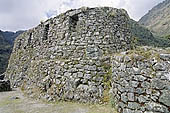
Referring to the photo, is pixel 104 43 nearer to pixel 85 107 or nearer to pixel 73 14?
pixel 73 14

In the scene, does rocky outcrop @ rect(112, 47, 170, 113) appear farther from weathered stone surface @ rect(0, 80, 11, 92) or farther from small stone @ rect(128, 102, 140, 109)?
weathered stone surface @ rect(0, 80, 11, 92)

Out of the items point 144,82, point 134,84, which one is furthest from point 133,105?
point 144,82

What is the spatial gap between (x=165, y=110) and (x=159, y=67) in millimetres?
1042

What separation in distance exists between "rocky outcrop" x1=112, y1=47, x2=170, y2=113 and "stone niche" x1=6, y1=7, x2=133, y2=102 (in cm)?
185

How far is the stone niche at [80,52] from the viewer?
702cm

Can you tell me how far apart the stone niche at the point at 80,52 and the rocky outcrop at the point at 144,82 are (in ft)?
6.07

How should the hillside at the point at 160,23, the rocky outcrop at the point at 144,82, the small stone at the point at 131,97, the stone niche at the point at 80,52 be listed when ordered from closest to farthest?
1. the rocky outcrop at the point at 144,82
2. the small stone at the point at 131,97
3. the stone niche at the point at 80,52
4. the hillside at the point at 160,23

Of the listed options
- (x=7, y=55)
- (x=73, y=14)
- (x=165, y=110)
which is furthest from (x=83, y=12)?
(x=7, y=55)

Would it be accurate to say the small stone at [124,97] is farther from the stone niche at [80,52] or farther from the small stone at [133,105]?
the stone niche at [80,52]

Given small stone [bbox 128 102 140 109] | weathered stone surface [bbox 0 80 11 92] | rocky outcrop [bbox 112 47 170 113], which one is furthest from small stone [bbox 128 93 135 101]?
weathered stone surface [bbox 0 80 11 92]

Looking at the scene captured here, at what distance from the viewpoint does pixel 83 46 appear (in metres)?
8.01

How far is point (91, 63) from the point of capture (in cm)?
726

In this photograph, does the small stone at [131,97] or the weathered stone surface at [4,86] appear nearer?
the small stone at [131,97]

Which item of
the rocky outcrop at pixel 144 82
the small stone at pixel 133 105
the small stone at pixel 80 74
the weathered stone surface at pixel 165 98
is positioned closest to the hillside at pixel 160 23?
the small stone at pixel 80 74
